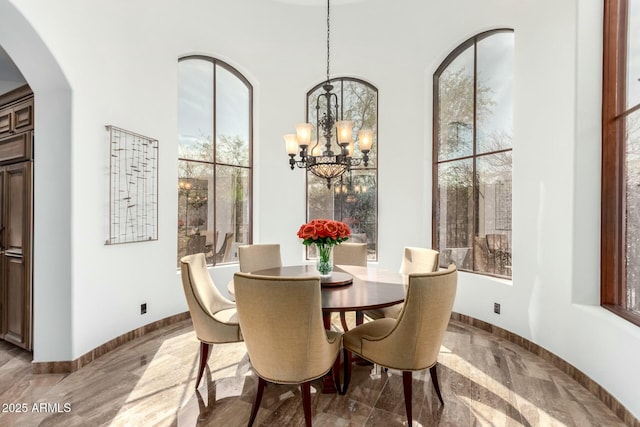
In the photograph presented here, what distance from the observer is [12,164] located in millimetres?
2961

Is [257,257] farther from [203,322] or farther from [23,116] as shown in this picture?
[23,116]

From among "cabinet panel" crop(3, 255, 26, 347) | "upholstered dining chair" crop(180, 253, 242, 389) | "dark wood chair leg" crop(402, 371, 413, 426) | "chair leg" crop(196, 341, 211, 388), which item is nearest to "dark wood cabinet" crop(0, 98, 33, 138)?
"cabinet panel" crop(3, 255, 26, 347)

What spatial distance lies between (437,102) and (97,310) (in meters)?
4.39

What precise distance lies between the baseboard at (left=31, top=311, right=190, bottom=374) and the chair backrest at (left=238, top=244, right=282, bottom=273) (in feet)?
3.76

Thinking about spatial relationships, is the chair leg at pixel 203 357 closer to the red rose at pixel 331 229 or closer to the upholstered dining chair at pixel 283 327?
the upholstered dining chair at pixel 283 327

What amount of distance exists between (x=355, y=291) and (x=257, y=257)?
4.91ft

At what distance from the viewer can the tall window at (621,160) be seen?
7.41ft

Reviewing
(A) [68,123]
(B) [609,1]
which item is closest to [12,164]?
(A) [68,123]

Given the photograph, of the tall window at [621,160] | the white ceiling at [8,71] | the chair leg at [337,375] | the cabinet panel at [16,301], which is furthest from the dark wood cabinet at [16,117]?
the tall window at [621,160]

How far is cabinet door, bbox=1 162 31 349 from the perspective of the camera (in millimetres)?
2865

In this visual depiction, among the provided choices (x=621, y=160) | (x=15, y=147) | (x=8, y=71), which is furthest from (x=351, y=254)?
(x=8, y=71)

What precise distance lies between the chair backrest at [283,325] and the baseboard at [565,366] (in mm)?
1927

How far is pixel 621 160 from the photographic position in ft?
7.91

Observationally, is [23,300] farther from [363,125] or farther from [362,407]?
[363,125]
